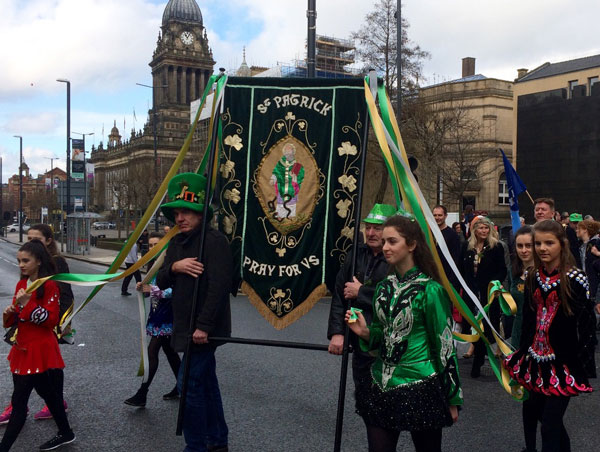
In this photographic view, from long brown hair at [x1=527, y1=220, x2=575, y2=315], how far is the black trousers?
136 inches

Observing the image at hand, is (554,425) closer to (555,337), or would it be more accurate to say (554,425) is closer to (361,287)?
(555,337)

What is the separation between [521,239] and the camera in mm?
5496

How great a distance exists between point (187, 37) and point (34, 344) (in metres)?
125

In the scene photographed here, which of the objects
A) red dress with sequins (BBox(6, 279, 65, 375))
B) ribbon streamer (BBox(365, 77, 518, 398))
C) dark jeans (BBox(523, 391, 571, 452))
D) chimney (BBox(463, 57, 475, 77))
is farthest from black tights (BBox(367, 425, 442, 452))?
chimney (BBox(463, 57, 475, 77))

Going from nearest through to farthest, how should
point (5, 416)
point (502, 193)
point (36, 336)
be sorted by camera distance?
point (36, 336)
point (5, 416)
point (502, 193)

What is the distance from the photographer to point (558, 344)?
12.9ft

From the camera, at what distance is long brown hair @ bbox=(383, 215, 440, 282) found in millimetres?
3314

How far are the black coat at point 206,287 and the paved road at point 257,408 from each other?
983 mm

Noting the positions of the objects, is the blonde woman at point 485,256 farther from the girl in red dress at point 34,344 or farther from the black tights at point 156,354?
the girl in red dress at point 34,344

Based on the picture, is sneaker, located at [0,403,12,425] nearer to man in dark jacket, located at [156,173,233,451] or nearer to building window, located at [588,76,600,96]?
man in dark jacket, located at [156,173,233,451]

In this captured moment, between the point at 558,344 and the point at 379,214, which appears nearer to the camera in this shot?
the point at 558,344

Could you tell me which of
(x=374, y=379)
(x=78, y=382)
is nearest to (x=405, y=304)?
(x=374, y=379)

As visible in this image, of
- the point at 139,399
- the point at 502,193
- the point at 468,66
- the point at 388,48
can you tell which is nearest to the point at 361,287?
the point at 139,399

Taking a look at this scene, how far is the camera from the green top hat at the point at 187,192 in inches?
177
